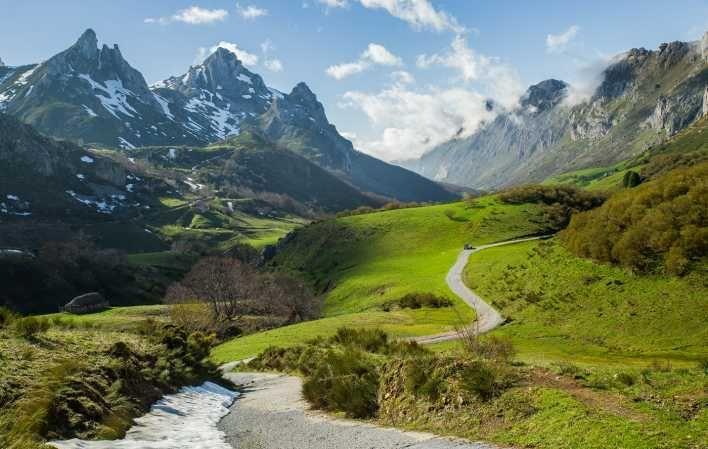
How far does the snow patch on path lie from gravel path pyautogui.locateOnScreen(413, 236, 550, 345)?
11.4 metres

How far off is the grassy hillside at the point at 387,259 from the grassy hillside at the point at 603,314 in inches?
366

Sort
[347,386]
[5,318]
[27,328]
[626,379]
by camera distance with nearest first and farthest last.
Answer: [626,379] < [347,386] < [27,328] < [5,318]

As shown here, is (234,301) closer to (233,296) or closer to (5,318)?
(233,296)

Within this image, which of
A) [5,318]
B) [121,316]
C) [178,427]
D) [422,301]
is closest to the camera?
[178,427]

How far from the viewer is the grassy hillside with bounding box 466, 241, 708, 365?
31.4m

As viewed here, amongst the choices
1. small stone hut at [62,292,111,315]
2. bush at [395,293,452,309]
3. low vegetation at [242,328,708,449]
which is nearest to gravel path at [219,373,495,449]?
low vegetation at [242,328,708,449]

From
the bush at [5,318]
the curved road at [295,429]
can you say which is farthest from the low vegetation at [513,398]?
the bush at [5,318]

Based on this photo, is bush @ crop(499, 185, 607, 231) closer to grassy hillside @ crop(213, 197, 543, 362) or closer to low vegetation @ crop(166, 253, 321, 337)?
grassy hillside @ crop(213, 197, 543, 362)

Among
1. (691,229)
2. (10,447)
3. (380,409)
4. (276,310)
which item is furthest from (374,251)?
(10,447)

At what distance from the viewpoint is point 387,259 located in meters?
108

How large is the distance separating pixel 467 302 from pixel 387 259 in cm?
4848

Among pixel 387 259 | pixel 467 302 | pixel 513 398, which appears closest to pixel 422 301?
pixel 467 302

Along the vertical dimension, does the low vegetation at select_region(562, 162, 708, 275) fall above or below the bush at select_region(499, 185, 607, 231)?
below

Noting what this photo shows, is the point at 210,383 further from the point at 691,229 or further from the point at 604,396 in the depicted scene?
the point at 691,229
